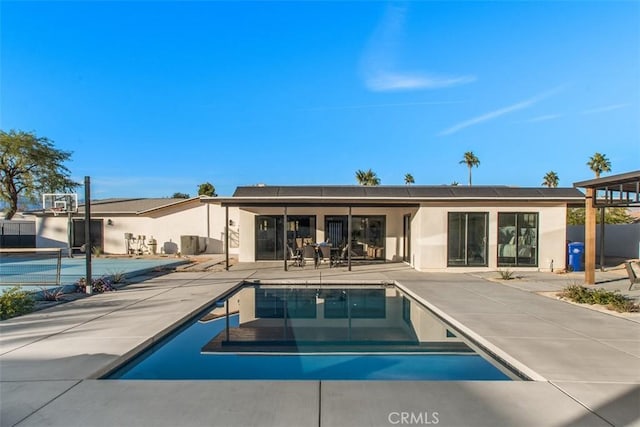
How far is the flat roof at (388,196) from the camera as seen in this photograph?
12.7 meters

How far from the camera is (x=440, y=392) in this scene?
3.54m

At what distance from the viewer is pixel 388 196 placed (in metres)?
13.0

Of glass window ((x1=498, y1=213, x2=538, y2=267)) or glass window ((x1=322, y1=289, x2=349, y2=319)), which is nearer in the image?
glass window ((x1=322, y1=289, x2=349, y2=319))

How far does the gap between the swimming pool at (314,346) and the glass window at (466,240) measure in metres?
4.83

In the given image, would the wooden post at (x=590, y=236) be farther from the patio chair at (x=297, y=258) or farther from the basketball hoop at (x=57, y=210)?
the basketball hoop at (x=57, y=210)

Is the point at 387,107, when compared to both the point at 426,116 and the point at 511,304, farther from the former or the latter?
the point at 511,304

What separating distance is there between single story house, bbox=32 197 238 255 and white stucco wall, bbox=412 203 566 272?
10.7 m

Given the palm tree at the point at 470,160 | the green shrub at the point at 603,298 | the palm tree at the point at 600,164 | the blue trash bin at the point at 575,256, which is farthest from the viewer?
the palm tree at the point at 470,160

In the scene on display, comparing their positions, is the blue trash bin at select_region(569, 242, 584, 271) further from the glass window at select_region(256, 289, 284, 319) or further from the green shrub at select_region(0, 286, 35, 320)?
the green shrub at select_region(0, 286, 35, 320)

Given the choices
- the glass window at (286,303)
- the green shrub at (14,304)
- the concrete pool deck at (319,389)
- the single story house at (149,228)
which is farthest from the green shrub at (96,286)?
the single story house at (149,228)

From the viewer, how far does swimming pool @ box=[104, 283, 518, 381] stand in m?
4.55

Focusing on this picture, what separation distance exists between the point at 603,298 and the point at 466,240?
5651 mm

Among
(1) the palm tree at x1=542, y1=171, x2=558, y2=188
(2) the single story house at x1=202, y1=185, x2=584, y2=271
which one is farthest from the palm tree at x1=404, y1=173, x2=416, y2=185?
(2) the single story house at x1=202, y1=185, x2=584, y2=271

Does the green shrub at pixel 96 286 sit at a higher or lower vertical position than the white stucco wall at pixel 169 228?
lower
